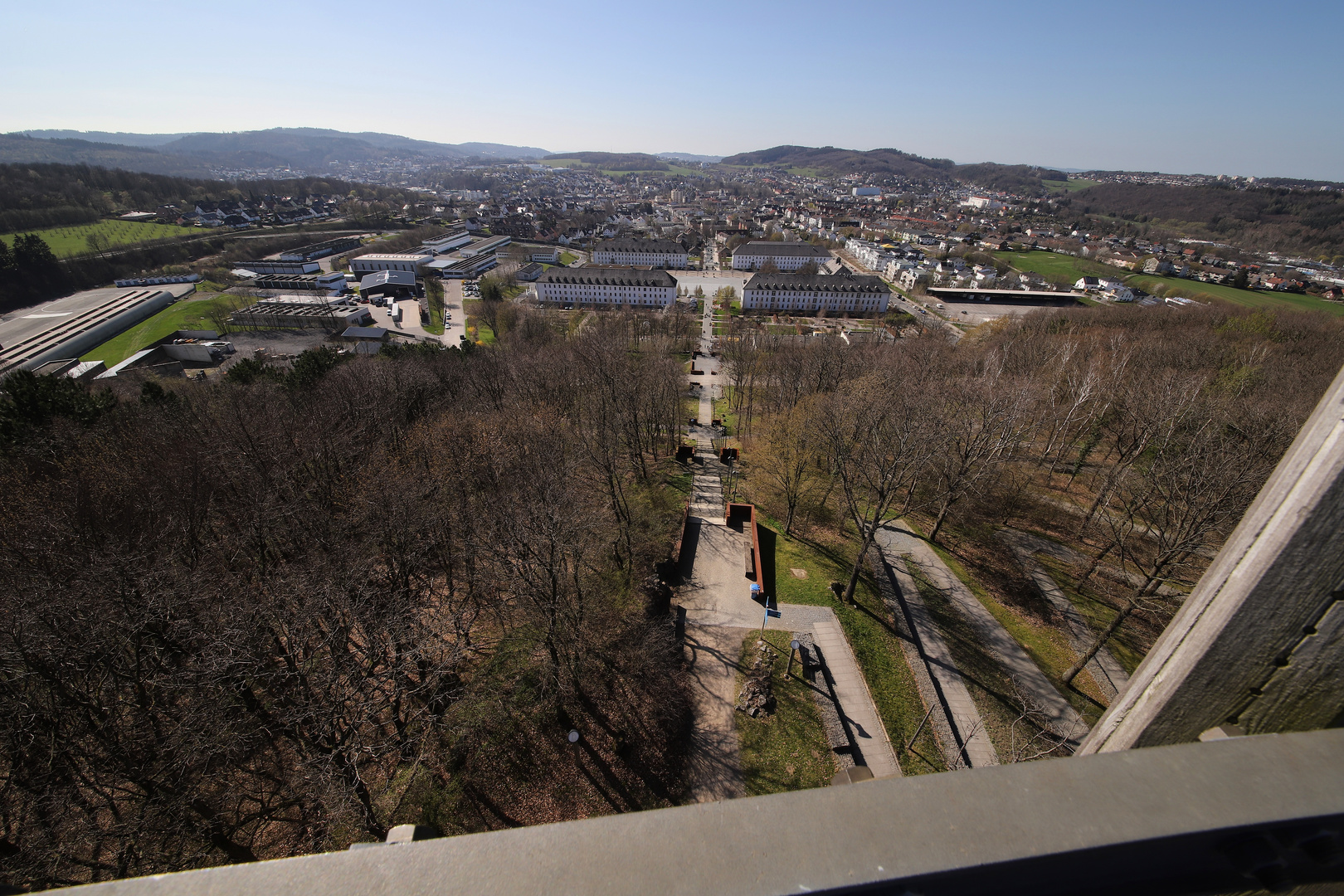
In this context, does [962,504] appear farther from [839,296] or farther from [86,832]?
[839,296]

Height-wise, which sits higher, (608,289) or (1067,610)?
(1067,610)

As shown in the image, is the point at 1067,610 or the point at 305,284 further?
the point at 305,284

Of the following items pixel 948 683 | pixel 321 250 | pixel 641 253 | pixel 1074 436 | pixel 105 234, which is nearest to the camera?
pixel 948 683

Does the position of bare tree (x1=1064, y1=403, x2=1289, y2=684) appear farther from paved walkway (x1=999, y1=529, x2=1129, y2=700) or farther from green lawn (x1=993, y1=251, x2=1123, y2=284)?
green lawn (x1=993, y1=251, x2=1123, y2=284)

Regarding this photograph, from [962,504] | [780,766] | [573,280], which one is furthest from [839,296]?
[780,766]

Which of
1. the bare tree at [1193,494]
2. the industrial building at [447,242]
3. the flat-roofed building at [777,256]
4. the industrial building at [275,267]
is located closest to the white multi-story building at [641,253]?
the flat-roofed building at [777,256]

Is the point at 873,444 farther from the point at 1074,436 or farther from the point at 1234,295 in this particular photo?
the point at 1234,295

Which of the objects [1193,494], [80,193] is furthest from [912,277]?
[80,193]
